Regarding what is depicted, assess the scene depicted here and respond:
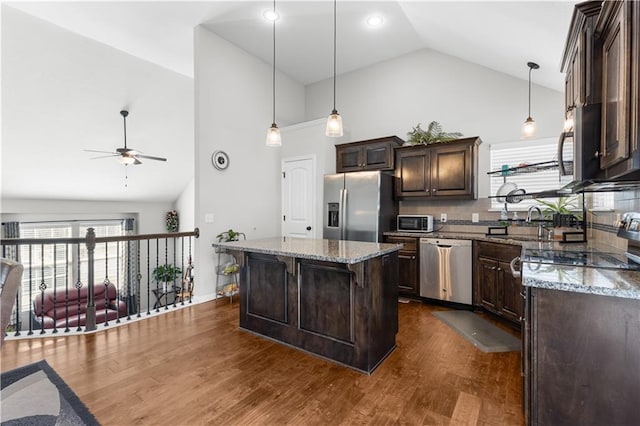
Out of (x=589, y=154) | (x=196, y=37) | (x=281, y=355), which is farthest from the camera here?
(x=196, y=37)

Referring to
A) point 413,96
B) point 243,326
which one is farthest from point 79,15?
point 413,96

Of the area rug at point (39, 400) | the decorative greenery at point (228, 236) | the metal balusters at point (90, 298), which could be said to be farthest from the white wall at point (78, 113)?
the area rug at point (39, 400)

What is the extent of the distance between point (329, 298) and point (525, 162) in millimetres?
3243

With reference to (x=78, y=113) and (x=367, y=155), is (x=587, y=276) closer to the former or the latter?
(x=367, y=155)

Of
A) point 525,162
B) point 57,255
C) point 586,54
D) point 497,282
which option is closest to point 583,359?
point 586,54

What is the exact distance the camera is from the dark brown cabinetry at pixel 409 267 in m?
4.06

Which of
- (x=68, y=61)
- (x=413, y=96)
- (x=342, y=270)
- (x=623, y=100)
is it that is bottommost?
(x=342, y=270)

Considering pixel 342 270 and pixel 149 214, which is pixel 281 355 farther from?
pixel 149 214

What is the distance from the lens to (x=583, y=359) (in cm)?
133

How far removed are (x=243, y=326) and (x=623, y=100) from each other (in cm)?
322

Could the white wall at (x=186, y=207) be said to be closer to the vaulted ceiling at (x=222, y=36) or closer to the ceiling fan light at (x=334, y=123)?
the vaulted ceiling at (x=222, y=36)

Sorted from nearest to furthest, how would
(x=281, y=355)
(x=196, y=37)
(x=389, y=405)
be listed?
(x=389, y=405)
(x=281, y=355)
(x=196, y=37)

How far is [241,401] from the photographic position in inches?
77.8

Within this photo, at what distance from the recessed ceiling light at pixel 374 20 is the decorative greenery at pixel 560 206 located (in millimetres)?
3046
